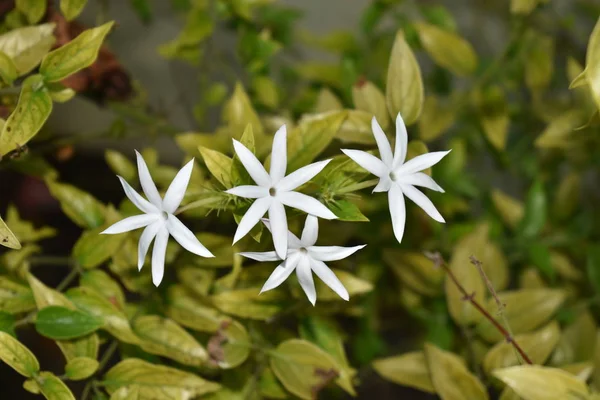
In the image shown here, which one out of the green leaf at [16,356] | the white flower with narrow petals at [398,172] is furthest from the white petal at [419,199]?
the green leaf at [16,356]

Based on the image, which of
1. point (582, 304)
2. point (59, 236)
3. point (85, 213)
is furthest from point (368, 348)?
point (59, 236)

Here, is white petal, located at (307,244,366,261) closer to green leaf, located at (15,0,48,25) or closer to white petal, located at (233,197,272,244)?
white petal, located at (233,197,272,244)

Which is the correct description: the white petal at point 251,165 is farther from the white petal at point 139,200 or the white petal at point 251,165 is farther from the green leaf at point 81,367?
the green leaf at point 81,367

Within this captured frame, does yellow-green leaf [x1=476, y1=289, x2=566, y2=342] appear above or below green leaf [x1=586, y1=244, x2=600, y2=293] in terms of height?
below

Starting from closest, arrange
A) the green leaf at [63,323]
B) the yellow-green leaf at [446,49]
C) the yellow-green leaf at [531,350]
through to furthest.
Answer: the green leaf at [63,323]
the yellow-green leaf at [531,350]
the yellow-green leaf at [446,49]

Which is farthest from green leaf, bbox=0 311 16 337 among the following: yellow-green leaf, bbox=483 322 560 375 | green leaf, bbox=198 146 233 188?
yellow-green leaf, bbox=483 322 560 375

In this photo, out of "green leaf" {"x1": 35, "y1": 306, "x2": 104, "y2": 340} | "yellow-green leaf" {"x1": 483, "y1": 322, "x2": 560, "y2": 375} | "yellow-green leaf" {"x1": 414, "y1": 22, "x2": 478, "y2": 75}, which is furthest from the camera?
"yellow-green leaf" {"x1": 414, "y1": 22, "x2": 478, "y2": 75}

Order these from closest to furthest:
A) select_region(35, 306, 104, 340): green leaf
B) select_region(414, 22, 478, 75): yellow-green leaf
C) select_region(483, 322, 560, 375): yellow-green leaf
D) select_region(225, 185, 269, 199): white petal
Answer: select_region(225, 185, 269, 199): white petal
select_region(35, 306, 104, 340): green leaf
select_region(483, 322, 560, 375): yellow-green leaf
select_region(414, 22, 478, 75): yellow-green leaf

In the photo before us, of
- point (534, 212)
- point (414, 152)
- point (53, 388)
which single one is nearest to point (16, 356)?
point (53, 388)

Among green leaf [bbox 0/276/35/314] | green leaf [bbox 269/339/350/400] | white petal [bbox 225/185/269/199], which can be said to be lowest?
green leaf [bbox 0/276/35/314]
